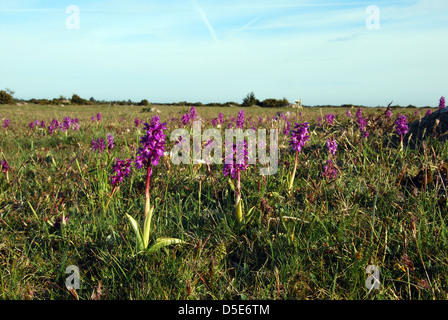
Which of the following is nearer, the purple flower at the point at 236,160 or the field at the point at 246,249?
the field at the point at 246,249

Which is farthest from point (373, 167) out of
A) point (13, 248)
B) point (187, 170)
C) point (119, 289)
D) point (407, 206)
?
point (13, 248)

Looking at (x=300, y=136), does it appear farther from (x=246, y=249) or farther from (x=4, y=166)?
(x=4, y=166)

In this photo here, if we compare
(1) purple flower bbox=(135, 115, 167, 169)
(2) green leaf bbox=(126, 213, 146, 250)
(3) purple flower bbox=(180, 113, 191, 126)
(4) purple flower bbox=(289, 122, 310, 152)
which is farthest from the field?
(3) purple flower bbox=(180, 113, 191, 126)

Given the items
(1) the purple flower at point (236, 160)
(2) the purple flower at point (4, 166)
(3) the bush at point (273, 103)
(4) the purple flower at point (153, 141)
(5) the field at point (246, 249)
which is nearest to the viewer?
(5) the field at point (246, 249)

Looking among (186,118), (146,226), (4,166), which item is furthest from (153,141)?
(186,118)

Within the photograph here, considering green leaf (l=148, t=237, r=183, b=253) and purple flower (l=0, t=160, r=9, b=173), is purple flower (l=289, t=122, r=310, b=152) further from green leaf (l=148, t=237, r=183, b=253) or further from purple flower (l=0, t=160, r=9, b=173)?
purple flower (l=0, t=160, r=9, b=173)

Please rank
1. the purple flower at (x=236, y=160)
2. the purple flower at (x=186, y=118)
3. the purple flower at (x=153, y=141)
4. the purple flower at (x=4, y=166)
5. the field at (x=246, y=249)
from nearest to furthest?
the field at (x=246, y=249) → the purple flower at (x=153, y=141) → the purple flower at (x=236, y=160) → the purple flower at (x=4, y=166) → the purple flower at (x=186, y=118)

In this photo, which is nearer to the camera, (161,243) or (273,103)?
(161,243)

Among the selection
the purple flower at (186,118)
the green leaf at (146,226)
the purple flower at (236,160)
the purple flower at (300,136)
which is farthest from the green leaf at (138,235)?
the purple flower at (186,118)

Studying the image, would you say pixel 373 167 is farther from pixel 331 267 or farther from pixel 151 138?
pixel 151 138

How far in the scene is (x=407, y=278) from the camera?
2.49 metres

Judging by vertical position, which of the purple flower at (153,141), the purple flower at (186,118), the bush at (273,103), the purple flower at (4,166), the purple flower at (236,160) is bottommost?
the purple flower at (4,166)

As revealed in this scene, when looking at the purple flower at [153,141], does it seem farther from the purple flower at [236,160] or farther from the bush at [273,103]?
the bush at [273,103]

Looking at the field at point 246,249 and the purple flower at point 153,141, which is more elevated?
the purple flower at point 153,141
